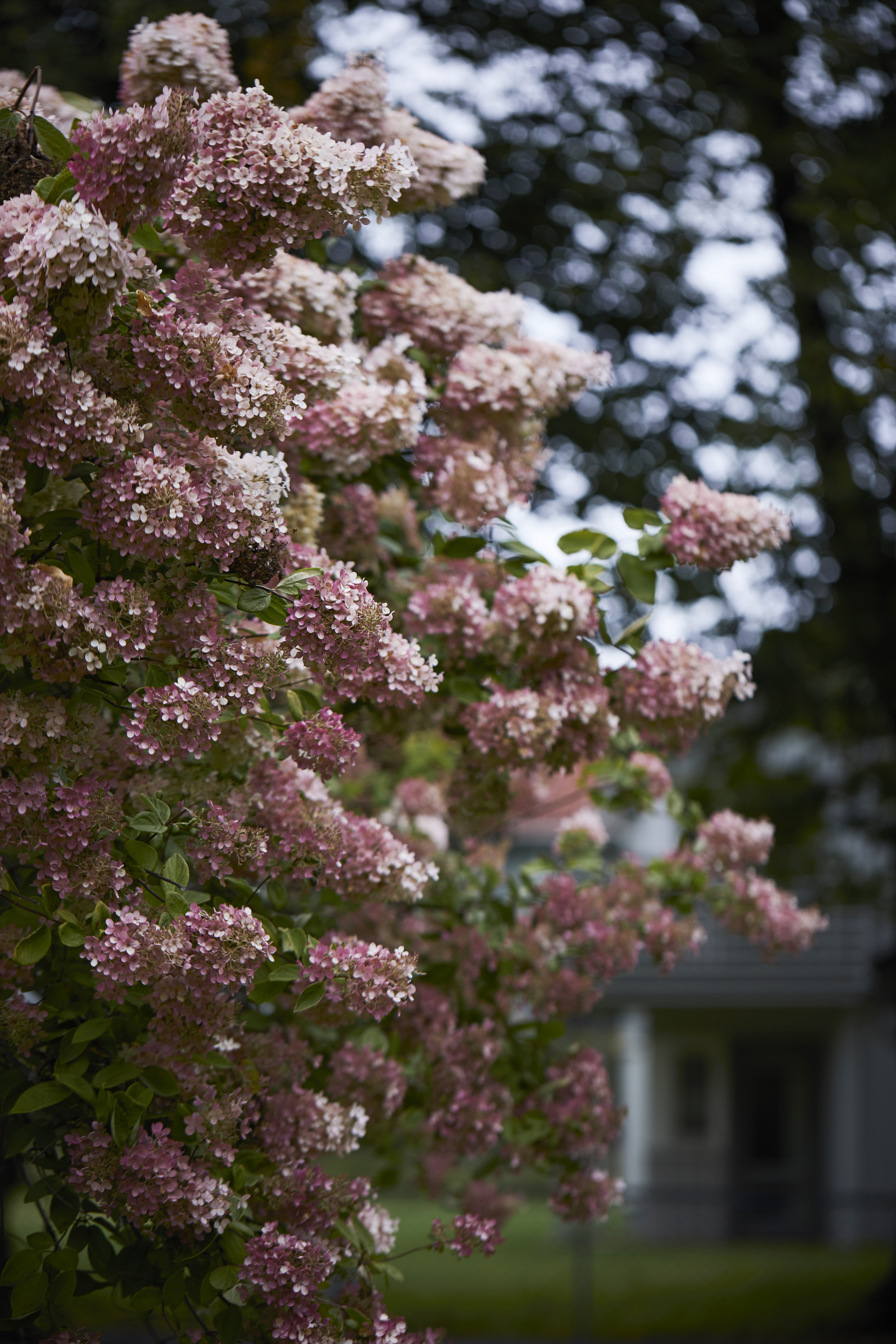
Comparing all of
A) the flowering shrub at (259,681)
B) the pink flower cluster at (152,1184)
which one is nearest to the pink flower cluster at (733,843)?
the flowering shrub at (259,681)

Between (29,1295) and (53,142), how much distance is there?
188cm

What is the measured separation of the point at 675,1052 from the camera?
22172 millimetres

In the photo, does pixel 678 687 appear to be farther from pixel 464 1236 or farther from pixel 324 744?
pixel 464 1236

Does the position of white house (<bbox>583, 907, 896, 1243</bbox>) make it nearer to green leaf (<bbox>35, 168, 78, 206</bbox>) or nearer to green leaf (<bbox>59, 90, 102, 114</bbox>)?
green leaf (<bbox>59, 90, 102, 114</bbox>)

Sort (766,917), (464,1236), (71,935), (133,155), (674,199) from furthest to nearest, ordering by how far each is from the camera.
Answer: (674,199)
(766,917)
(464,1236)
(71,935)
(133,155)

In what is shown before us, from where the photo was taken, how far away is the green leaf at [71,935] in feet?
6.67

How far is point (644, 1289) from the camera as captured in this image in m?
14.3

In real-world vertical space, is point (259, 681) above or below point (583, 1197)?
above

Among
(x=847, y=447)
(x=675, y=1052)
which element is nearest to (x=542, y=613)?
(x=847, y=447)

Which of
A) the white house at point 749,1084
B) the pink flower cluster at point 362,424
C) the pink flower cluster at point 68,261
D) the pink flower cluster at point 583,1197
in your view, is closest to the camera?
the pink flower cluster at point 68,261

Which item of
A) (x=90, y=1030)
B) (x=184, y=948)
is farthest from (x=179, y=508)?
(x=90, y=1030)

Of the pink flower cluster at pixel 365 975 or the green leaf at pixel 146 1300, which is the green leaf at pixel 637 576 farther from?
the green leaf at pixel 146 1300

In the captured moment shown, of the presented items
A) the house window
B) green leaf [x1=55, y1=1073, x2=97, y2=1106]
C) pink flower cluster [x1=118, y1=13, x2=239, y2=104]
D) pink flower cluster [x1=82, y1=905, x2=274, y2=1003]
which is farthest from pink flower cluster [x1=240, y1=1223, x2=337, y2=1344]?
the house window

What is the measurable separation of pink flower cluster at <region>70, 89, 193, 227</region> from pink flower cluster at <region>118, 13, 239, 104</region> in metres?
0.88
